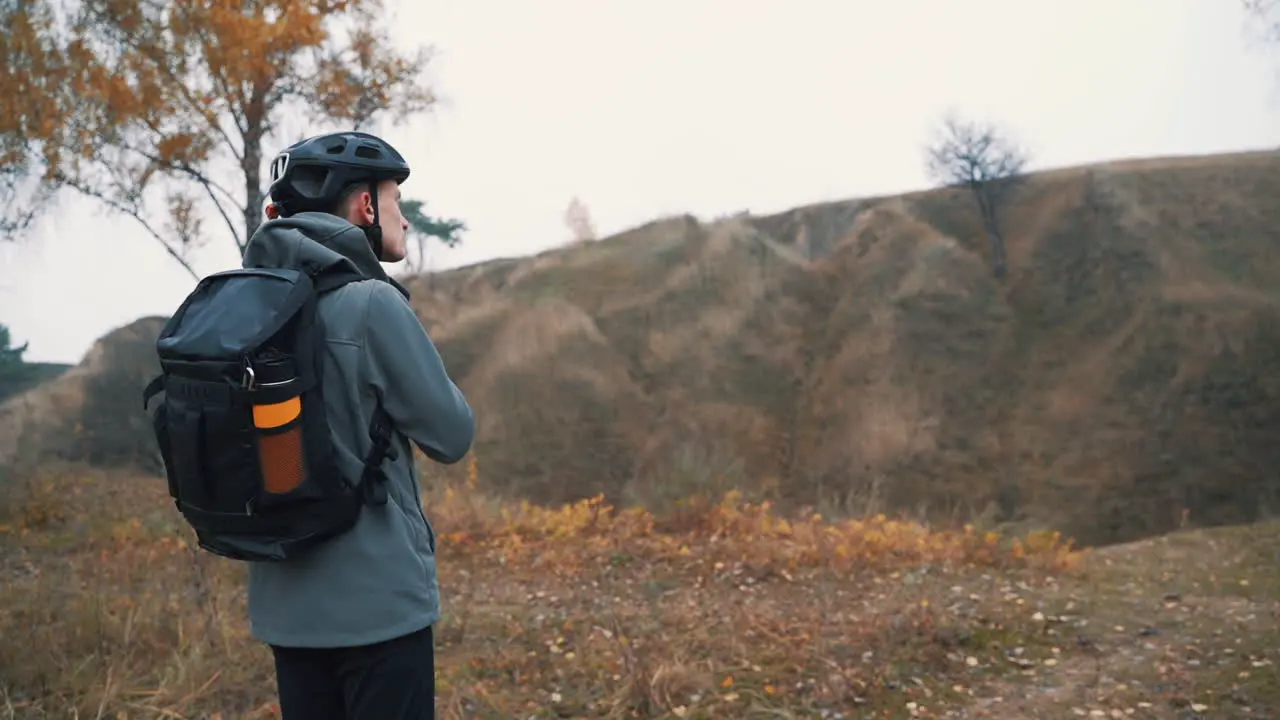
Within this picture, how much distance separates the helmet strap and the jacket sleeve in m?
0.24

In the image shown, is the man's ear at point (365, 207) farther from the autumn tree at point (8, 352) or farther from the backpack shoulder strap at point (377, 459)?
the autumn tree at point (8, 352)

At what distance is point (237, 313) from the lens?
170 cm

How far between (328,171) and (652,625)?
4.01 metres

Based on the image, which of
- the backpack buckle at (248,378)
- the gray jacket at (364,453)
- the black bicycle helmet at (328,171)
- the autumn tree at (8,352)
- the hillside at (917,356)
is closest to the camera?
the backpack buckle at (248,378)

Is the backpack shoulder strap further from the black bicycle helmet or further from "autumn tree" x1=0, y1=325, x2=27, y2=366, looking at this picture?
"autumn tree" x1=0, y1=325, x2=27, y2=366

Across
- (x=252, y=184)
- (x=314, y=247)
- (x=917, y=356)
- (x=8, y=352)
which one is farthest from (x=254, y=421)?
(x=917, y=356)

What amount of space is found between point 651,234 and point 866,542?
23.7m

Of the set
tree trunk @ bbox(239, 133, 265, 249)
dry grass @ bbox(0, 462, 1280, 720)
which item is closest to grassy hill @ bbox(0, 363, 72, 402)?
dry grass @ bbox(0, 462, 1280, 720)

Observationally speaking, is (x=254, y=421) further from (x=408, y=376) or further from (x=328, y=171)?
(x=328, y=171)

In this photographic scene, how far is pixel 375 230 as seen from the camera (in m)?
2.07

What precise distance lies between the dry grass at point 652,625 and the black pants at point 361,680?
2218 mm

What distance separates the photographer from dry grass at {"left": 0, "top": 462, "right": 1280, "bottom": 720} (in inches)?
163

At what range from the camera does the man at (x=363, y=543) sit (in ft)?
5.83

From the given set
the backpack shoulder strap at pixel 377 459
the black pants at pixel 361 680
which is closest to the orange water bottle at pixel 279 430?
the backpack shoulder strap at pixel 377 459
